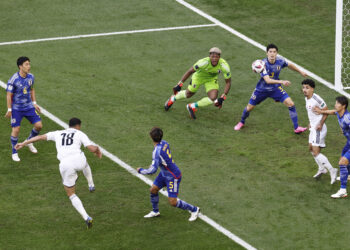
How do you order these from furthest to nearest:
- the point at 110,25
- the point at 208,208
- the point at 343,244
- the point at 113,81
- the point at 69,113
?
the point at 110,25 < the point at 113,81 < the point at 69,113 < the point at 208,208 < the point at 343,244

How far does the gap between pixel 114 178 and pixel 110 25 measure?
381 inches

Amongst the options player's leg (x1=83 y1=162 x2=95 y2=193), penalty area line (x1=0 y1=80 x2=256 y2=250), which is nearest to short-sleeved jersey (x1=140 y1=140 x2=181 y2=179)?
penalty area line (x1=0 y1=80 x2=256 y2=250)

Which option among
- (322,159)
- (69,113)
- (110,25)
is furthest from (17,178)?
(110,25)

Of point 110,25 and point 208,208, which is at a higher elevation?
point 110,25

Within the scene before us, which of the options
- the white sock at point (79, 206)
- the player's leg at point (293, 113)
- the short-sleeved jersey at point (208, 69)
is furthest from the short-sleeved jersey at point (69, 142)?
the player's leg at point (293, 113)

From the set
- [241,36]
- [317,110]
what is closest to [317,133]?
[317,110]

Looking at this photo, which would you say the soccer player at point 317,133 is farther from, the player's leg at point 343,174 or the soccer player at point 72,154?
the soccer player at point 72,154

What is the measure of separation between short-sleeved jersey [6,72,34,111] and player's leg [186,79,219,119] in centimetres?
423

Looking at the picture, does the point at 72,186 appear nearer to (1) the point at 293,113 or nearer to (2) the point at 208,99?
(2) the point at 208,99

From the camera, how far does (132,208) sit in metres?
14.8

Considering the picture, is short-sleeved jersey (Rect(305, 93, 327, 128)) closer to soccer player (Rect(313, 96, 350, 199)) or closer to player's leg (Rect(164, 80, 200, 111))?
soccer player (Rect(313, 96, 350, 199))

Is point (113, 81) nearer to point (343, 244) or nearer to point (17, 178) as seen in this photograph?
point (17, 178)

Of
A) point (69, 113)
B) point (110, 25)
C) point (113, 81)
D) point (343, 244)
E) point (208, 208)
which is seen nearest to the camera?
point (343, 244)

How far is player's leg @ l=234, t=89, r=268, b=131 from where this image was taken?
18.0 meters
